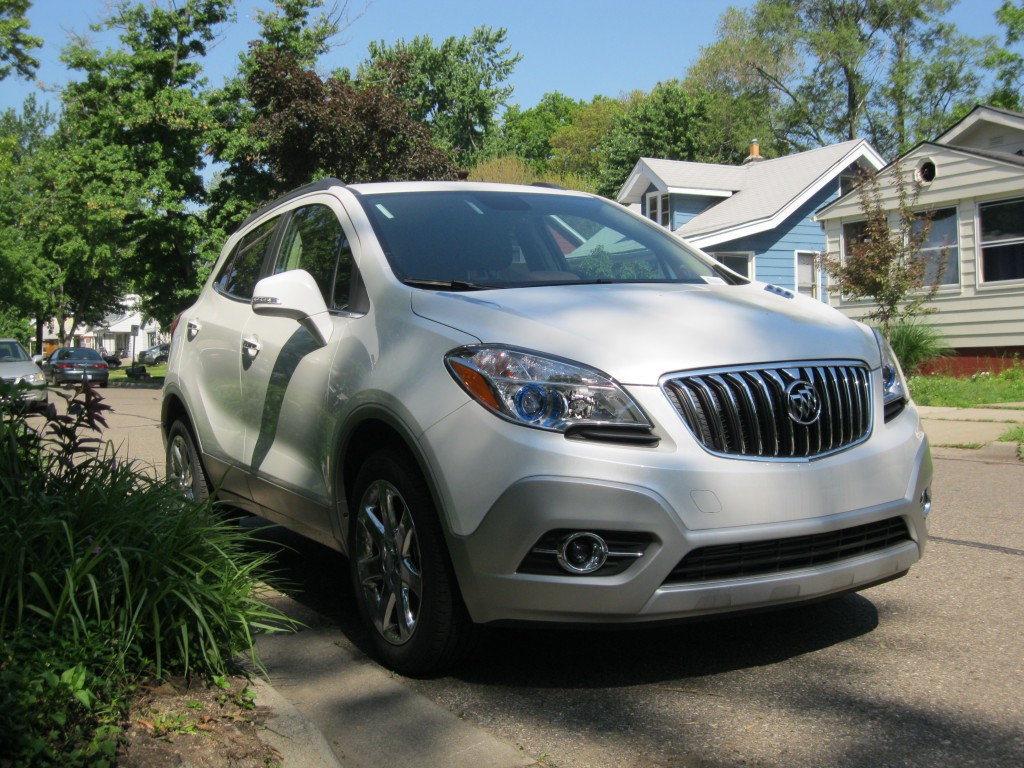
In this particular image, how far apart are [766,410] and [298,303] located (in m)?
2.00

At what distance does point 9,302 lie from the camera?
2104 inches

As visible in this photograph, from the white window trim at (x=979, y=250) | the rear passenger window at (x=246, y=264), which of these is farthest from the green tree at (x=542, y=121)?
the rear passenger window at (x=246, y=264)

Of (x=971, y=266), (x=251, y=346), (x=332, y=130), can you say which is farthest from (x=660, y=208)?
(x=251, y=346)

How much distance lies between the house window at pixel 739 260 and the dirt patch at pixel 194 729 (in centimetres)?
2605

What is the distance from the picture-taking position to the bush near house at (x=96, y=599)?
2615 millimetres

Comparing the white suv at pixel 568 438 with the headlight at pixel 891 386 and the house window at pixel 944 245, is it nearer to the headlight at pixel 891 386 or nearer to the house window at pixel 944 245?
the headlight at pixel 891 386

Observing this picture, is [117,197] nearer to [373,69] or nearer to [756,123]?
[373,69]

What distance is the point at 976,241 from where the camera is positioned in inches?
807

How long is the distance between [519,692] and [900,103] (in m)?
50.2

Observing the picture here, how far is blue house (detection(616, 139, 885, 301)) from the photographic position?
28016 mm

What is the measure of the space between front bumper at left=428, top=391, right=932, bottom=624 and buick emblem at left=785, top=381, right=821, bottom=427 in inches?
5.8

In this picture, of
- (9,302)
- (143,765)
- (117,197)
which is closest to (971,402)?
(143,765)

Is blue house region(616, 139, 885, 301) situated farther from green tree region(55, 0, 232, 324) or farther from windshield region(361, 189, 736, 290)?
windshield region(361, 189, 736, 290)

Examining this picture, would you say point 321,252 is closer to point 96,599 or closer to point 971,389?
point 96,599
